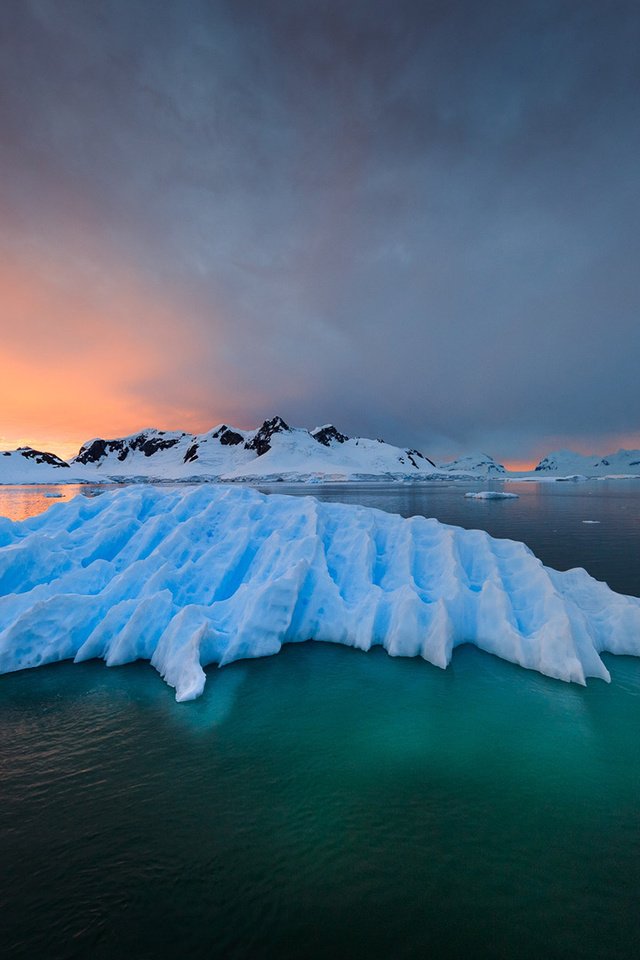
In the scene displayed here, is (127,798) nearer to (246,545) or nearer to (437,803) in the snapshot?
(437,803)

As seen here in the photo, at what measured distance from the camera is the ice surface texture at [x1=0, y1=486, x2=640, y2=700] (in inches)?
357

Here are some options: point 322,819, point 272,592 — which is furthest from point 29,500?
point 322,819

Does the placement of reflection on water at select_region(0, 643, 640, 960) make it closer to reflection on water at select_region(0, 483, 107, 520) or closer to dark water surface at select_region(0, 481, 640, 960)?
dark water surface at select_region(0, 481, 640, 960)

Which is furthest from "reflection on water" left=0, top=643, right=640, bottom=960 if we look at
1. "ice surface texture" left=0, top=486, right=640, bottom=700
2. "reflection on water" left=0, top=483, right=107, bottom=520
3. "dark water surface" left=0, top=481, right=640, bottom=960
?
"reflection on water" left=0, top=483, right=107, bottom=520

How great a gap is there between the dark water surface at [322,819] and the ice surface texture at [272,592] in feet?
3.54

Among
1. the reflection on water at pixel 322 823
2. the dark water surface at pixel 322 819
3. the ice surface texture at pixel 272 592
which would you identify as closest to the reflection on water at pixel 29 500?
the ice surface texture at pixel 272 592

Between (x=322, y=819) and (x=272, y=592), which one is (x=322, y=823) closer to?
(x=322, y=819)

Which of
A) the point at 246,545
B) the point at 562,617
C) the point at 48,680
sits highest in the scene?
the point at 246,545

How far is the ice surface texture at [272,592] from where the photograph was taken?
9078mm

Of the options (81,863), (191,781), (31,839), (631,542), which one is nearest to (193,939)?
(81,863)

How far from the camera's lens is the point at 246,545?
475 inches

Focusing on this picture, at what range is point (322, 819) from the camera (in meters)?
4.79

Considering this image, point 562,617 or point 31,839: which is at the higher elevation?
point 562,617

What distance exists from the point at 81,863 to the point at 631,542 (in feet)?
103
